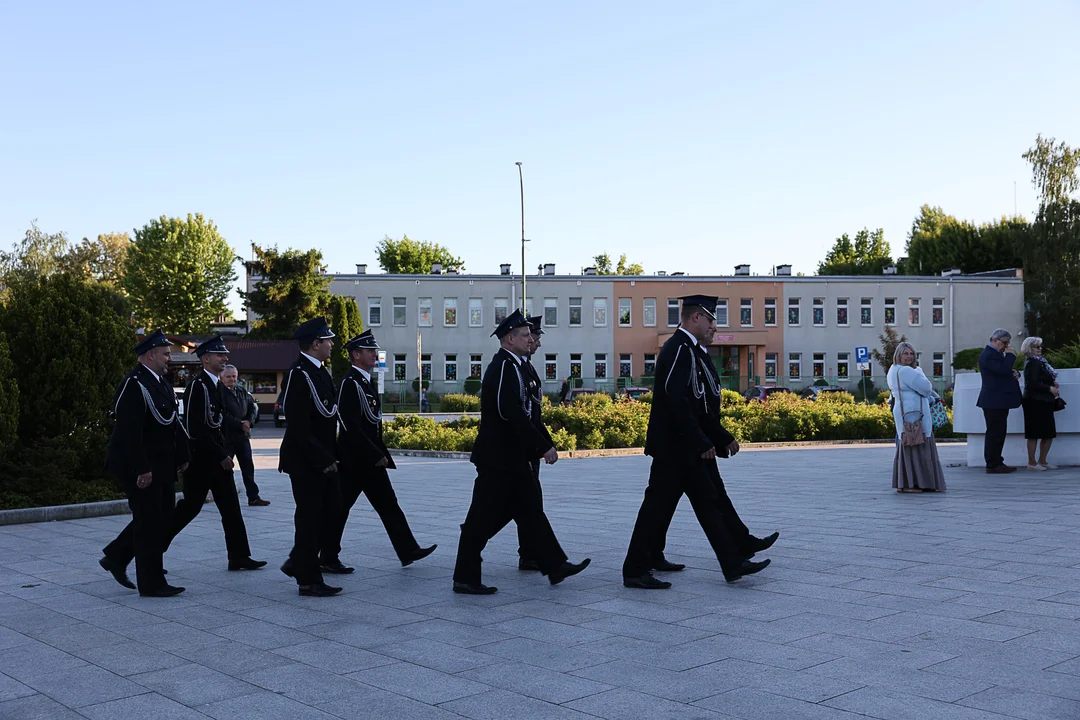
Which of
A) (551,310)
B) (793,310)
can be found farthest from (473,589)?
(793,310)

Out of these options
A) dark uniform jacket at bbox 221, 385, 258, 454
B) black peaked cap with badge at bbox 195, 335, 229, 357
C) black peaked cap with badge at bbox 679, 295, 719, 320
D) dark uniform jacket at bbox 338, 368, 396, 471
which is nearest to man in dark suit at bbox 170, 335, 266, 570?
black peaked cap with badge at bbox 195, 335, 229, 357

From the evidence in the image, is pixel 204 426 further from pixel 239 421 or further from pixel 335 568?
pixel 239 421

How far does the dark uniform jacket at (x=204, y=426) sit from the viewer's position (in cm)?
857

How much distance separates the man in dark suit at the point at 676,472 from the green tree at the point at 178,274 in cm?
7194

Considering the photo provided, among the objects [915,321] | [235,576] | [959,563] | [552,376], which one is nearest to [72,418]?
[235,576]

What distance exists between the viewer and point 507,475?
767cm

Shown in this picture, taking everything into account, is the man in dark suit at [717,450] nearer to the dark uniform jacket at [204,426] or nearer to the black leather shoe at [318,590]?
the black leather shoe at [318,590]

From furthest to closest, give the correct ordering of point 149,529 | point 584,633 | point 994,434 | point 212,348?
point 994,434 → point 212,348 → point 149,529 → point 584,633

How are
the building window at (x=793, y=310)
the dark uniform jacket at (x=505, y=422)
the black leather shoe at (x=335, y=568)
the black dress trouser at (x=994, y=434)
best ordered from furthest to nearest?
the building window at (x=793, y=310), the black dress trouser at (x=994, y=434), the black leather shoe at (x=335, y=568), the dark uniform jacket at (x=505, y=422)

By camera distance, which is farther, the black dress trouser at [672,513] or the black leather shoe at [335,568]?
the black leather shoe at [335,568]

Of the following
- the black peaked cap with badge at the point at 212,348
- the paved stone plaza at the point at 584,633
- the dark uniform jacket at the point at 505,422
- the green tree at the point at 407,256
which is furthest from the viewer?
the green tree at the point at 407,256

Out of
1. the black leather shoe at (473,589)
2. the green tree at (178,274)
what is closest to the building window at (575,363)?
the green tree at (178,274)

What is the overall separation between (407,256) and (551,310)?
38979 millimetres

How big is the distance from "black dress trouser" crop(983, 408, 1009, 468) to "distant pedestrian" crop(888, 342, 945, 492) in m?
2.23
